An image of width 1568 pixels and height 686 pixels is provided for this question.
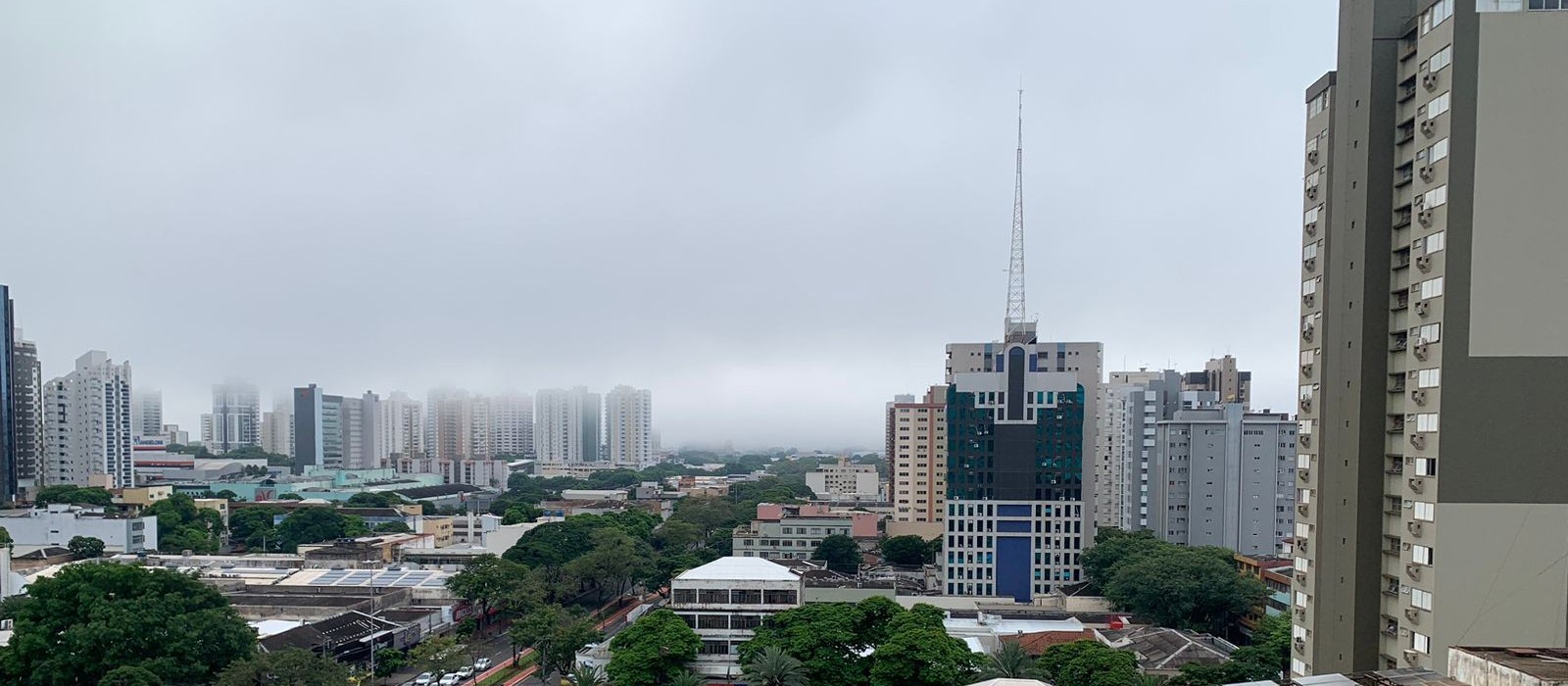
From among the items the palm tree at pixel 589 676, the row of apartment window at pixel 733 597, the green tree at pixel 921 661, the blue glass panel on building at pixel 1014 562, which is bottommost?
the blue glass panel on building at pixel 1014 562

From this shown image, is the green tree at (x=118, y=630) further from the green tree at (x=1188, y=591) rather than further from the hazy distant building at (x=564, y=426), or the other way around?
the hazy distant building at (x=564, y=426)

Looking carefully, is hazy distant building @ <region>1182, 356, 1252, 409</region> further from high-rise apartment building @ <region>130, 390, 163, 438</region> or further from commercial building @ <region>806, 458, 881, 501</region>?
high-rise apartment building @ <region>130, 390, 163, 438</region>

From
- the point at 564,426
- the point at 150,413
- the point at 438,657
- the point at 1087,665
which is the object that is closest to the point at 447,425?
the point at 564,426

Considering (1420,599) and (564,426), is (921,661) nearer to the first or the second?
(1420,599)

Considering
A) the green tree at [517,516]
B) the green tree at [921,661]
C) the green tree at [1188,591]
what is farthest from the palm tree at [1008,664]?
the green tree at [517,516]

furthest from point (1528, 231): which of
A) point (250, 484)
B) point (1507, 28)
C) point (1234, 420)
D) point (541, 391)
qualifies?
point (541, 391)

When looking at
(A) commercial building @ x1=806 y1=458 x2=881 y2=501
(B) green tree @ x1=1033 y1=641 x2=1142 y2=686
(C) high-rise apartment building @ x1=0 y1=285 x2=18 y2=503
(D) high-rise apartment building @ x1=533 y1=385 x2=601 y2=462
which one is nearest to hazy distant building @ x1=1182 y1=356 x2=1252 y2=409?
(A) commercial building @ x1=806 y1=458 x2=881 y2=501
